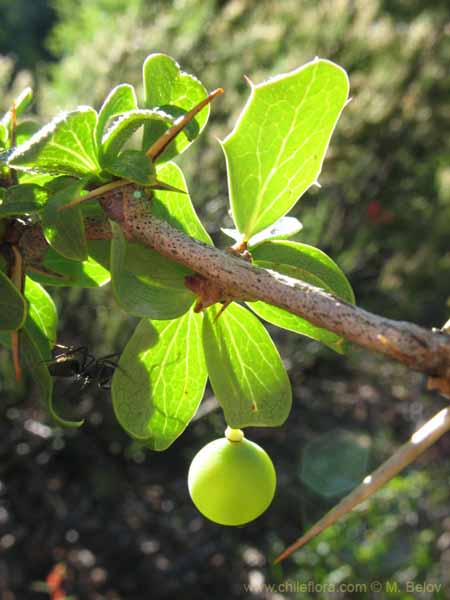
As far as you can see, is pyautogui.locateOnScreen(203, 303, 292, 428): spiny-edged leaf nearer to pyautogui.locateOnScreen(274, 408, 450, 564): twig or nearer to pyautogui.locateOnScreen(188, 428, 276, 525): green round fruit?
pyautogui.locateOnScreen(188, 428, 276, 525): green round fruit

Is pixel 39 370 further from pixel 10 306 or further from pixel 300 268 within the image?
pixel 300 268

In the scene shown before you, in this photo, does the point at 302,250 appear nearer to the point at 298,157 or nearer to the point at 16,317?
A: the point at 298,157

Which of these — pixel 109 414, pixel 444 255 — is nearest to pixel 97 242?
pixel 109 414

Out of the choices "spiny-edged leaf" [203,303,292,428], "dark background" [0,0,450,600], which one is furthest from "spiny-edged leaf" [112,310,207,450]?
"dark background" [0,0,450,600]

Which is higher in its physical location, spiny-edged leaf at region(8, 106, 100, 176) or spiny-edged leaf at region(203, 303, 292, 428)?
spiny-edged leaf at region(8, 106, 100, 176)

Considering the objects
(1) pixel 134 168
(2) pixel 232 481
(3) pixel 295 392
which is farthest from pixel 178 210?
(3) pixel 295 392
